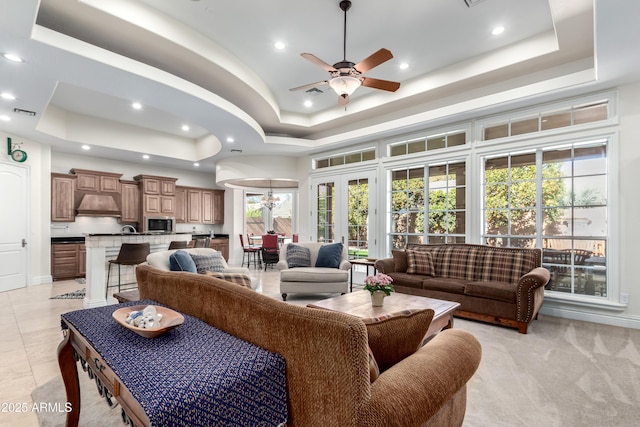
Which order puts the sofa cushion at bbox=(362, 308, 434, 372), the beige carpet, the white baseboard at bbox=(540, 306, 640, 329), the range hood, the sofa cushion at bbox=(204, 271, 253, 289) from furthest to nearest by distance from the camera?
the range hood < the white baseboard at bbox=(540, 306, 640, 329) < the sofa cushion at bbox=(204, 271, 253, 289) < the beige carpet < the sofa cushion at bbox=(362, 308, 434, 372)

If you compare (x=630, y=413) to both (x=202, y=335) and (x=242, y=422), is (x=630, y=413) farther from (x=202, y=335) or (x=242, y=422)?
(x=202, y=335)

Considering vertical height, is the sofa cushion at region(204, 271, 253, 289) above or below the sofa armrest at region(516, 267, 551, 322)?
above

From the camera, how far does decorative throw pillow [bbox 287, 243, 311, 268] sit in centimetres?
523

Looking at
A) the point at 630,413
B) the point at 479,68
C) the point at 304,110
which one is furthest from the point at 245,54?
the point at 630,413

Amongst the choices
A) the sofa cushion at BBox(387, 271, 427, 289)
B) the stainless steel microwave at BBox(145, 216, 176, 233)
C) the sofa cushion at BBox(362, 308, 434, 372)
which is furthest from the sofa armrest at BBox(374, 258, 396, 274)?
the stainless steel microwave at BBox(145, 216, 176, 233)

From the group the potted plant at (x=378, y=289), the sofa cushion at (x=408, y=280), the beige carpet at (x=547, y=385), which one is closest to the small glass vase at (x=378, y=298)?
the potted plant at (x=378, y=289)

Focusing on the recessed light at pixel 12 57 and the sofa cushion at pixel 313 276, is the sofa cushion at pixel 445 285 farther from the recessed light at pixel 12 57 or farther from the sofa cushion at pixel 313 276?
the recessed light at pixel 12 57

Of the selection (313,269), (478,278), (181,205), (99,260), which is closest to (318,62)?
(313,269)

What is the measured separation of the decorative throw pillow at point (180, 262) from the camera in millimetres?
3260

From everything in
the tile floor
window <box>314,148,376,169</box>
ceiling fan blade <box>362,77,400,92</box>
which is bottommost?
the tile floor

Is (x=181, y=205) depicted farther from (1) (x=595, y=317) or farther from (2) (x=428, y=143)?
(1) (x=595, y=317)

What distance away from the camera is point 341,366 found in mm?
1047

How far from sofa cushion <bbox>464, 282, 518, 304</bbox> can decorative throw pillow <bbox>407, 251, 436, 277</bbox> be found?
75 cm

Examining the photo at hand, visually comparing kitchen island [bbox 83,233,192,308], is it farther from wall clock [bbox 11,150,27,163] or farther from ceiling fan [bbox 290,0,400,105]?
ceiling fan [bbox 290,0,400,105]
